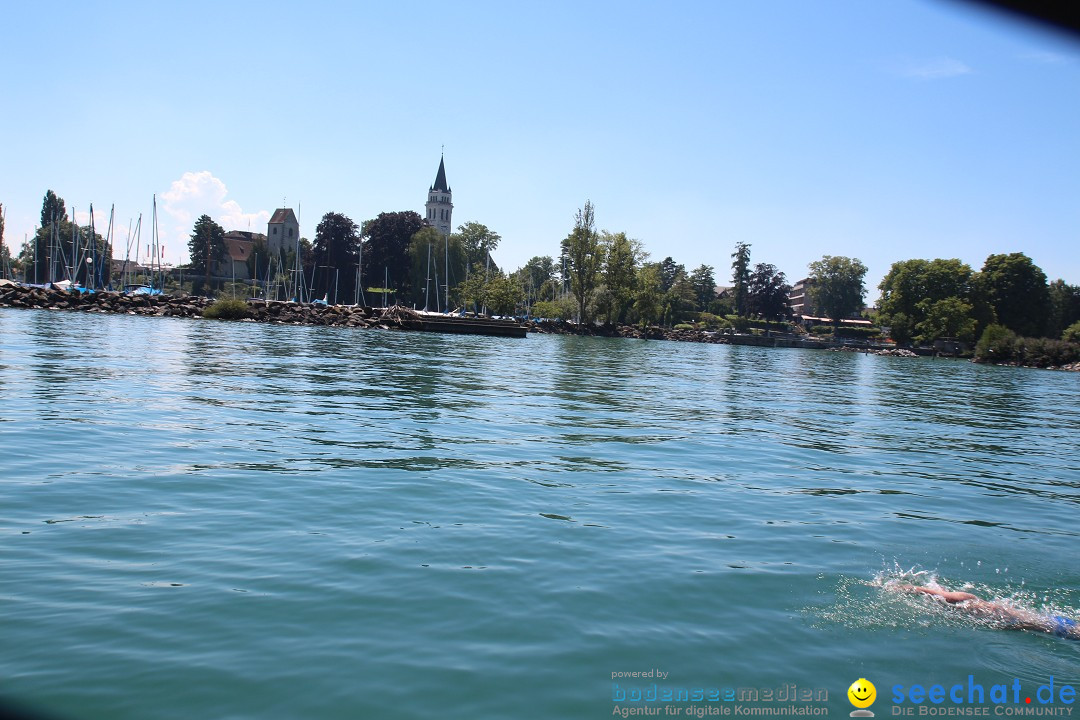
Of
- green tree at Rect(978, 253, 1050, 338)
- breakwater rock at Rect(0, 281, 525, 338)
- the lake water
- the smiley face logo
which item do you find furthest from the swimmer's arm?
green tree at Rect(978, 253, 1050, 338)

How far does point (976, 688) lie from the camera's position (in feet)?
17.7

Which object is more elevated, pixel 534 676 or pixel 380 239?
pixel 380 239

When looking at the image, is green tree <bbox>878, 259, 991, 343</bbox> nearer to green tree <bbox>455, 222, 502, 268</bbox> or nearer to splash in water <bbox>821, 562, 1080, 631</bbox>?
green tree <bbox>455, 222, 502, 268</bbox>

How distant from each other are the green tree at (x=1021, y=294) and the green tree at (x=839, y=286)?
5215cm

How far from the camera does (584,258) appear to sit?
371ft

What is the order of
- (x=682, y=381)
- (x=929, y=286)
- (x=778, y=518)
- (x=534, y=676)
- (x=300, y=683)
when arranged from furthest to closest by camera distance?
1. (x=929, y=286)
2. (x=682, y=381)
3. (x=778, y=518)
4. (x=534, y=676)
5. (x=300, y=683)

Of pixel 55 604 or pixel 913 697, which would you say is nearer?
pixel 913 697

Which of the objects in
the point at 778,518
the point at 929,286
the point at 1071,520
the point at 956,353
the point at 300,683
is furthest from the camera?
the point at 929,286

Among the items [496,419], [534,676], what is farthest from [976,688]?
[496,419]

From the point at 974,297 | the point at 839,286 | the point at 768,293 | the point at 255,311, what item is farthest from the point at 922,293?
the point at 255,311

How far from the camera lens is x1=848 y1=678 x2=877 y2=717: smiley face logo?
199 inches

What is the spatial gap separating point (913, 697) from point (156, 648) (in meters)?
5.08

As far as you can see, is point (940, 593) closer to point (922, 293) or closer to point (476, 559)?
point (476, 559)

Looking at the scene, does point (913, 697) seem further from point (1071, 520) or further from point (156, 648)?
point (1071, 520)
